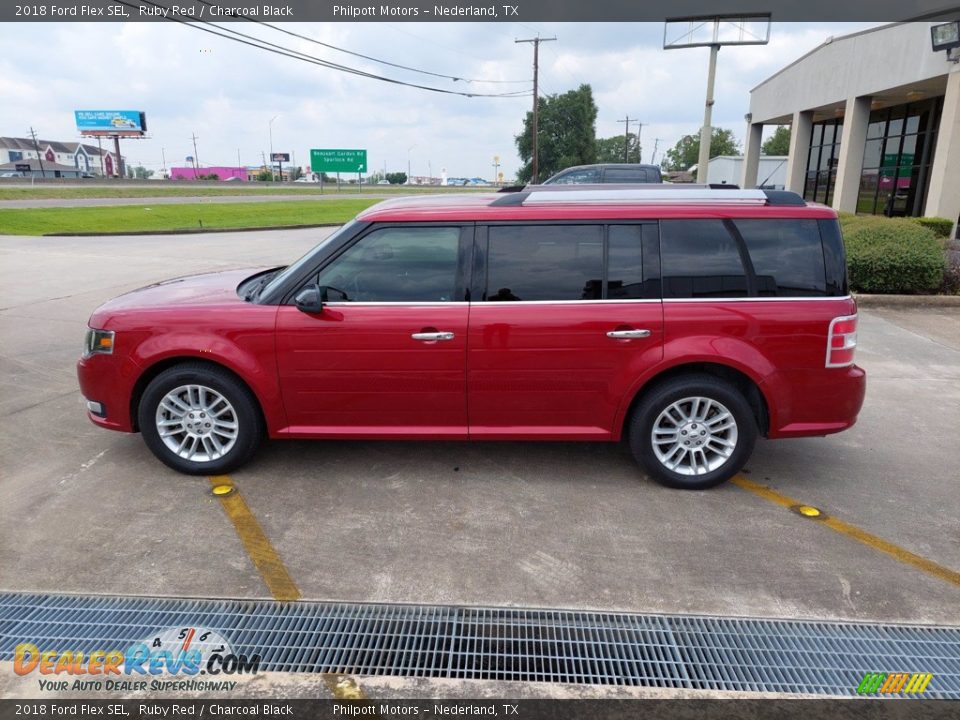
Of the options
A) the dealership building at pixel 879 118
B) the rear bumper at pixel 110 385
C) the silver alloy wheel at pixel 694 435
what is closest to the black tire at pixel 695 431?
the silver alloy wheel at pixel 694 435

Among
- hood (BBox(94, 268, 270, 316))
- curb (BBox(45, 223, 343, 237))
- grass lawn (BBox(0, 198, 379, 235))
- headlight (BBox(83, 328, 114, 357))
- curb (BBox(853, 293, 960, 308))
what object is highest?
hood (BBox(94, 268, 270, 316))

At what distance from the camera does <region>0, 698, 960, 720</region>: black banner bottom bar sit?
8.06 feet

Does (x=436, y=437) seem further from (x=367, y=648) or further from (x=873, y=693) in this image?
(x=873, y=693)

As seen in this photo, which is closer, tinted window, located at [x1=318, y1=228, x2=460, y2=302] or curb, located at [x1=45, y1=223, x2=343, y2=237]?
tinted window, located at [x1=318, y1=228, x2=460, y2=302]

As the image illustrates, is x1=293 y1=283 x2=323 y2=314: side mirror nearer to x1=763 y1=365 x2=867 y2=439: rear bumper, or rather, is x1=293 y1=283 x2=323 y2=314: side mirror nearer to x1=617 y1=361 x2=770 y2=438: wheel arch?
x1=617 y1=361 x2=770 y2=438: wheel arch

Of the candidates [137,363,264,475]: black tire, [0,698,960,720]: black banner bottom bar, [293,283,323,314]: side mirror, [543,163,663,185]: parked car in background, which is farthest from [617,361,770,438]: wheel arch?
[543,163,663,185]: parked car in background

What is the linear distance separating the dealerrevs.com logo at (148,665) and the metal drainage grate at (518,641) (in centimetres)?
4

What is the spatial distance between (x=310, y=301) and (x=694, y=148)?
107m

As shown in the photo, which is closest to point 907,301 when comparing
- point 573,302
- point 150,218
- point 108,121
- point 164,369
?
point 573,302

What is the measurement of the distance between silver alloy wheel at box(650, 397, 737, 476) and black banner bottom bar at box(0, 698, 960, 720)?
5.81 ft

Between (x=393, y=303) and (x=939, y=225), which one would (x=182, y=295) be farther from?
(x=939, y=225)

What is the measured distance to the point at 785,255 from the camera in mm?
3967

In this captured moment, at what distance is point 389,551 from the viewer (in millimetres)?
3496

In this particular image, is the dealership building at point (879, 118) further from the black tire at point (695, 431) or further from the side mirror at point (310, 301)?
the side mirror at point (310, 301)
